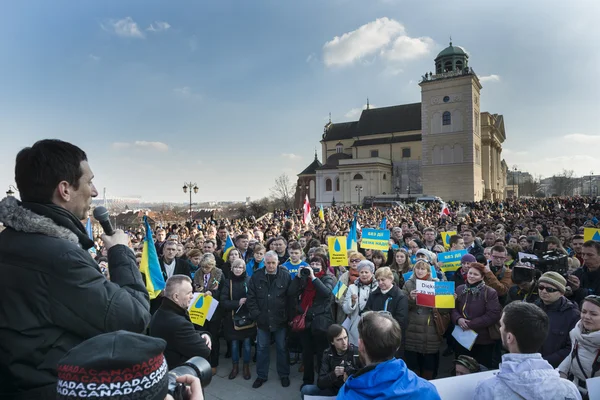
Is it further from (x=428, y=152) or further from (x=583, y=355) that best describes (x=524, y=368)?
(x=428, y=152)

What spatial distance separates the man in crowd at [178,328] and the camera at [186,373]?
72.3 inches

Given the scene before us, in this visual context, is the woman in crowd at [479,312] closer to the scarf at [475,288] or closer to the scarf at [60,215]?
the scarf at [475,288]

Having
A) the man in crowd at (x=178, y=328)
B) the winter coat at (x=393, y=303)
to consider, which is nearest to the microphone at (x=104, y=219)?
the man in crowd at (x=178, y=328)

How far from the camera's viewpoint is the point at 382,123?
65.6 metres

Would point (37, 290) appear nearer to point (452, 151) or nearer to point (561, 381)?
point (561, 381)

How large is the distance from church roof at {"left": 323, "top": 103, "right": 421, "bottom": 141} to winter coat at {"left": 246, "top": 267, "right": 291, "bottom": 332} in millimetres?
60460

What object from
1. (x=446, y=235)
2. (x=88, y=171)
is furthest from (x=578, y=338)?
(x=446, y=235)

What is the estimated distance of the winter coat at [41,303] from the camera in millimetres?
1441

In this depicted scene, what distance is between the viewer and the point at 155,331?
10.6ft

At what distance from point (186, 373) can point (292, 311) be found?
14.5 ft

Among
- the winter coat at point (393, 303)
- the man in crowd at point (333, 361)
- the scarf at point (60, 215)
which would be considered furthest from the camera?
the winter coat at point (393, 303)

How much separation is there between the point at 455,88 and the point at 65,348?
57.5 meters

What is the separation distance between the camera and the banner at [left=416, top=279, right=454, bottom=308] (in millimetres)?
5035

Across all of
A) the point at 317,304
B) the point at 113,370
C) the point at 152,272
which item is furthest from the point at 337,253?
the point at 113,370
